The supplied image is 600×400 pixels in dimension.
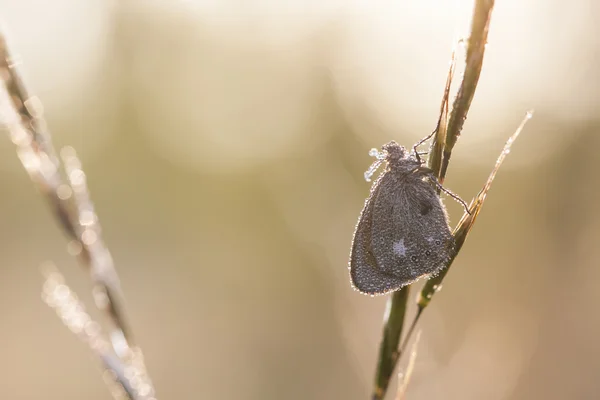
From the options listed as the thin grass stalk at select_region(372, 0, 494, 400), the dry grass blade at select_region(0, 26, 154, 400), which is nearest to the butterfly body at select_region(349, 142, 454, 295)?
the thin grass stalk at select_region(372, 0, 494, 400)

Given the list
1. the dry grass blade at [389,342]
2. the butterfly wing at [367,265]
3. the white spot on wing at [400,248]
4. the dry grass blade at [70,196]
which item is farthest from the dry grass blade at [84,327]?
the white spot on wing at [400,248]

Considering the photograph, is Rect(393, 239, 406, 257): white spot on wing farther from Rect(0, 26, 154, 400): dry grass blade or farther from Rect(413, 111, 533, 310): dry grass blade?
Rect(0, 26, 154, 400): dry grass blade

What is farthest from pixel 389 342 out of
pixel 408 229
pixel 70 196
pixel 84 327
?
pixel 70 196

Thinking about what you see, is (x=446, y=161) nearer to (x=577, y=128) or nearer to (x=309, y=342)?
(x=577, y=128)

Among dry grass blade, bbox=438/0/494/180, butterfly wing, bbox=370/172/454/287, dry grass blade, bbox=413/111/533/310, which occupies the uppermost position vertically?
dry grass blade, bbox=438/0/494/180

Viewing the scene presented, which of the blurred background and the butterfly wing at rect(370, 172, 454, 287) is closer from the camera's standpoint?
the butterfly wing at rect(370, 172, 454, 287)

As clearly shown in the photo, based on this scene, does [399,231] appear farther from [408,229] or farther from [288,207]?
[288,207]
